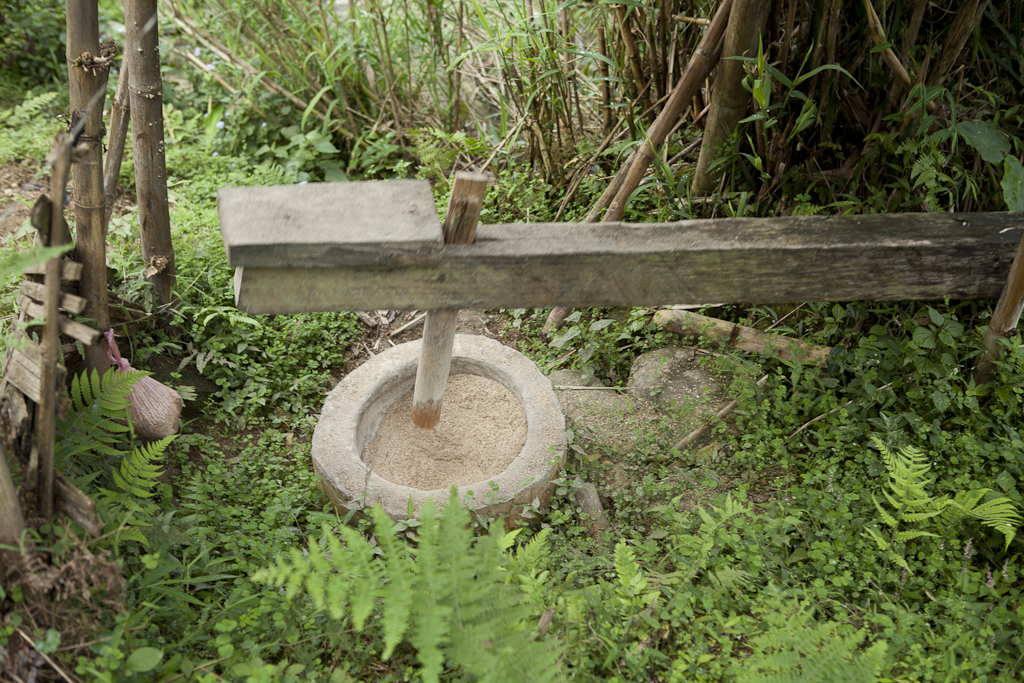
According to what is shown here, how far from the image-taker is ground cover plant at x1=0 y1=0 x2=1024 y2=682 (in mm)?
1646

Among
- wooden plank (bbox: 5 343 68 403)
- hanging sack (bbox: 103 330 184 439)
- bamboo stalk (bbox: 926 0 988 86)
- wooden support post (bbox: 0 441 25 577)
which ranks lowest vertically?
hanging sack (bbox: 103 330 184 439)

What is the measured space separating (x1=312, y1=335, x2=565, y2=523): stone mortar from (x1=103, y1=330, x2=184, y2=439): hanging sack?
1.86 feet

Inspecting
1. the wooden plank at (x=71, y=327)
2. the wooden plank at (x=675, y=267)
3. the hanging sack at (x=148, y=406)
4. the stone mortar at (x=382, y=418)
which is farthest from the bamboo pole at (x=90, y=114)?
the stone mortar at (x=382, y=418)

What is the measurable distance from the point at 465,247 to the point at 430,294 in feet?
0.56

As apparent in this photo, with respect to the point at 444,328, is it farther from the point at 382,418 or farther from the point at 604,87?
the point at 604,87

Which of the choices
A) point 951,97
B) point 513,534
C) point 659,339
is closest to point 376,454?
point 513,534

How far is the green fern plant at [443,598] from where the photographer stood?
1.50 meters

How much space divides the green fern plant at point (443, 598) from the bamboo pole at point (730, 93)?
7.34 ft

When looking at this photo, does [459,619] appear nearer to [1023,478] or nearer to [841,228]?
[841,228]

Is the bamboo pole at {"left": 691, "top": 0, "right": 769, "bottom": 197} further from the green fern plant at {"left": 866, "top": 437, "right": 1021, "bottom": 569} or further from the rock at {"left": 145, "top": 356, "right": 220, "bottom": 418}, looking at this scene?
the rock at {"left": 145, "top": 356, "right": 220, "bottom": 418}

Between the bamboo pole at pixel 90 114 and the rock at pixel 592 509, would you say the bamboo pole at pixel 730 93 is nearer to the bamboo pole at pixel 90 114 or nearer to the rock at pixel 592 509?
the rock at pixel 592 509

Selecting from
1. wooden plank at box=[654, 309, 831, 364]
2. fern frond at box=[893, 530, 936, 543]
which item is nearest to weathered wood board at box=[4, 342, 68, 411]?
fern frond at box=[893, 530, 936, 543]

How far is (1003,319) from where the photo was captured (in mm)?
2400

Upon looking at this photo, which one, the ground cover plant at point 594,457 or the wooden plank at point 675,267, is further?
the wooden plank at point 675,267
